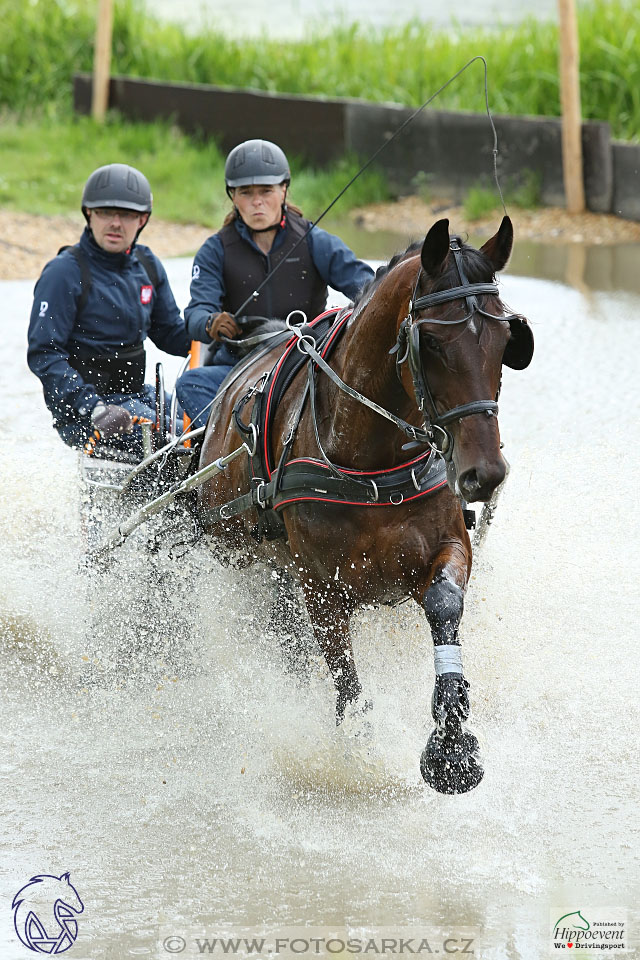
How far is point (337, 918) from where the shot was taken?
3.05 m

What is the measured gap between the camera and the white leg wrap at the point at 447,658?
3.17 metres

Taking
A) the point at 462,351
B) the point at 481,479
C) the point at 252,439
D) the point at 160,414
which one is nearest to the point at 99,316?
the point at 160,414

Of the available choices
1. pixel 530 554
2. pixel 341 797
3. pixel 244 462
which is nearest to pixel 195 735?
pixel 341 797

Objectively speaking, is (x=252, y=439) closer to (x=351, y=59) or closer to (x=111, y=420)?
(x=111, y=420)

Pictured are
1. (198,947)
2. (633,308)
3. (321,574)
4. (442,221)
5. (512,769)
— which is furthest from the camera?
(633,308)

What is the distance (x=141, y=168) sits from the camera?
43.8 feet

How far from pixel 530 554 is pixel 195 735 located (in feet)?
6.42

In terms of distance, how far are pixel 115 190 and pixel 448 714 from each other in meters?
2.60

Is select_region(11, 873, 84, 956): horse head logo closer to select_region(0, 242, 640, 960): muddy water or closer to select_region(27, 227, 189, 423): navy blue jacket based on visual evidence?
select_region(0, 242, 640, 960): muddy water

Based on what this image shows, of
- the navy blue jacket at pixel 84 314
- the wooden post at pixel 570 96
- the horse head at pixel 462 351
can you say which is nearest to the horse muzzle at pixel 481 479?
the horse head at pixel 462 351

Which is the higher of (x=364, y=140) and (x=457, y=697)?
(x=364, y=140)

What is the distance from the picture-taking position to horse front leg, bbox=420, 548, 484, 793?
10.2ft

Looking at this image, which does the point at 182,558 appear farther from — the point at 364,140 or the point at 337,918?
the point at 364,140

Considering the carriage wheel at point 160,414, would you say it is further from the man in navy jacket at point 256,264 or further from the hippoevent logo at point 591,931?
the hippoevent logo at point 591,931
